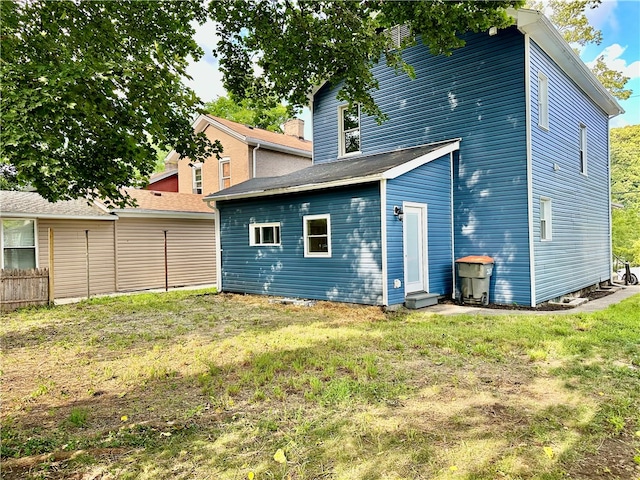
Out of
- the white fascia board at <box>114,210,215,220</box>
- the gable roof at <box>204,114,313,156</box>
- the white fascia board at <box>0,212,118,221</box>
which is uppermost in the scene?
the gable roof at <box>204,114,313,156</box>

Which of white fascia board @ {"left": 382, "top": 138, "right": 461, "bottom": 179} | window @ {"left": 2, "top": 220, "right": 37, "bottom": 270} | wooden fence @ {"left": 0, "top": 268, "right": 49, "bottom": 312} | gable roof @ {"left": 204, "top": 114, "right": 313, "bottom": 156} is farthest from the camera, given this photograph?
gable roof @ {"left": 204, "top": 114, "right": 313, "bottom": 156}

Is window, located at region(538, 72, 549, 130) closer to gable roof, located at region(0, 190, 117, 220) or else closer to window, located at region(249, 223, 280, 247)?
window, located at region(249, 223, 280, 247)

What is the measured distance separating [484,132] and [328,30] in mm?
4434

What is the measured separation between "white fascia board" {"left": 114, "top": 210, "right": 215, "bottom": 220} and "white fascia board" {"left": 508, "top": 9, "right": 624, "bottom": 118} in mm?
11184

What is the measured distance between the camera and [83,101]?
12.1 feet

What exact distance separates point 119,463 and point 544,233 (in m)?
9.59

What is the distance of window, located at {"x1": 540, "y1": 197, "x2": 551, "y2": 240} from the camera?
9.34 metres

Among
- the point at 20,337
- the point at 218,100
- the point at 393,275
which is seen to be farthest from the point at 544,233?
the point at 218,100

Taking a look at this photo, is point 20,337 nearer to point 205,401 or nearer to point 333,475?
point 205,401

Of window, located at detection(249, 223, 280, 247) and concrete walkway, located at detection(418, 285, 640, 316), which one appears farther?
window, located at detection(249, 223, 280, 247)

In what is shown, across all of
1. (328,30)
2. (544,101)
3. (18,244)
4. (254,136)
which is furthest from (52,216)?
(544,101)

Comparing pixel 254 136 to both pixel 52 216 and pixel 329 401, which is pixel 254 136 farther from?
pixel 329 401

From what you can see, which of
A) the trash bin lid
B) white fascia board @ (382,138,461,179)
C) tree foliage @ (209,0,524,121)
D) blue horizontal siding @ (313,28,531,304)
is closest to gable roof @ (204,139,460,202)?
white fascia board @ (382,138,461,179)

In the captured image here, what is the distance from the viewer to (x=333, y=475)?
96.9 inches
